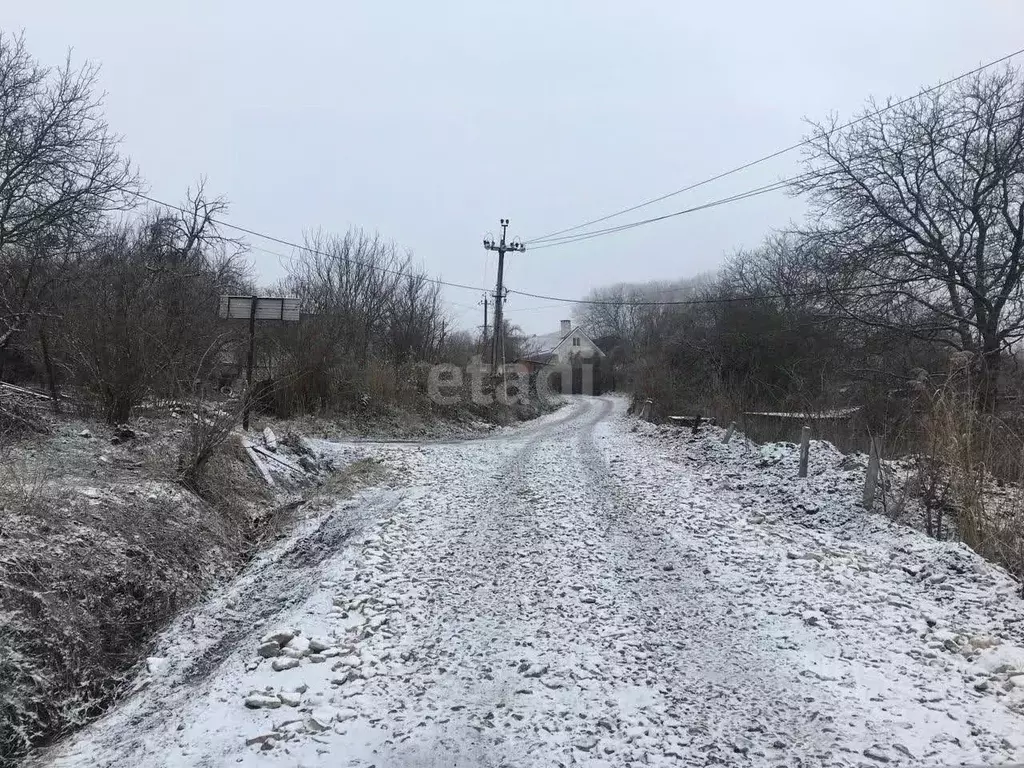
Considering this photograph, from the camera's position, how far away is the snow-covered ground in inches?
122

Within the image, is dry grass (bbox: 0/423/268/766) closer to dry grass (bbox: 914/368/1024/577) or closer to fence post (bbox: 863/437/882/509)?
dry grass (bbox: 914/368/1024/577)

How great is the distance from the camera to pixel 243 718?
332 centimetres

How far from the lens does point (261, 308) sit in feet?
43.8

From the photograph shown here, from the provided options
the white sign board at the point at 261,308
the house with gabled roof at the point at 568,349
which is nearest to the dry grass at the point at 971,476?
the white sign board at the point at 261,308

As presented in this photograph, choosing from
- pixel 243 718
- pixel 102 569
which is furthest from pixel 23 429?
pixel 243 718

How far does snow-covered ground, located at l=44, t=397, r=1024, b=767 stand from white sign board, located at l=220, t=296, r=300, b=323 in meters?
7.05

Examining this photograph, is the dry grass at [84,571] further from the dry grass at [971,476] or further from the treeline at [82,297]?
the dry grass at [971,476]

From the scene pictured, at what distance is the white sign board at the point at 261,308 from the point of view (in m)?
13.1

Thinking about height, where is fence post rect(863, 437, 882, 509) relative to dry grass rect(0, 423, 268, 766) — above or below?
above

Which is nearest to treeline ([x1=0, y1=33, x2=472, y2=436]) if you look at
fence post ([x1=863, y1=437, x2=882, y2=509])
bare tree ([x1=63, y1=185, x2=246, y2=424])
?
bare tree ([x1=63, y1=185, x2=246, y2=424])

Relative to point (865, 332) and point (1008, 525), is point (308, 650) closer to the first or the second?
point (1008, 525)

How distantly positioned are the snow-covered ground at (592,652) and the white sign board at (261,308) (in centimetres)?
705

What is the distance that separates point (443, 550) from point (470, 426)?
691 inches

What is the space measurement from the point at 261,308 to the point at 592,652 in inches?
464
